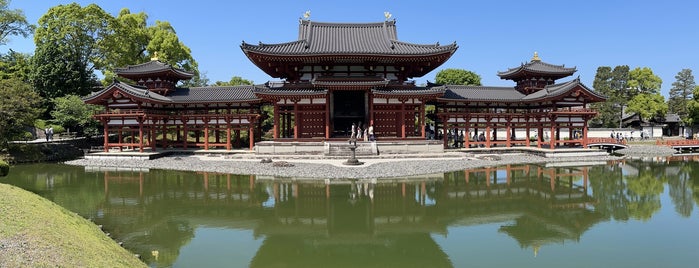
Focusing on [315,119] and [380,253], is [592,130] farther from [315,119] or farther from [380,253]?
[380,253]

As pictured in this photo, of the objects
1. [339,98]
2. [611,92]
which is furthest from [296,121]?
[611,92]

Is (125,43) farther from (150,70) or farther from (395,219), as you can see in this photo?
(395,219)

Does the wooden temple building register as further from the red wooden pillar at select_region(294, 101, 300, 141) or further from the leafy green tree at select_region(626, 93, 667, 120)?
the leafy green tree at select_region(626, 93, 667, 120)

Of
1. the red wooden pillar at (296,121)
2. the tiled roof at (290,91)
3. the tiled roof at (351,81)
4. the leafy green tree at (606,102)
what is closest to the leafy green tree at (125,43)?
the tiled roof at (290,91)

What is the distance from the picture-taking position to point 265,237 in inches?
324

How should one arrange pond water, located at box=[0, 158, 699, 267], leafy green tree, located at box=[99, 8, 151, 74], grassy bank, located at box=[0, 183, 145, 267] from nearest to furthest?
grassy bank, located at box=[0, 183, 145, 267], pond water, located at box=[0, 158, 699, 267], leafy green tree, located at box=[99, 8, 151, 74]

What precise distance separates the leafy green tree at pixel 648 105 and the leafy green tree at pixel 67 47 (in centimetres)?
6166

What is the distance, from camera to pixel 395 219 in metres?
9.68

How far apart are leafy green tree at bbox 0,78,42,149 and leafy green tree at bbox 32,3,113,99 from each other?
9865 mm

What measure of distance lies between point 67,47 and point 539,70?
39278 millimetres

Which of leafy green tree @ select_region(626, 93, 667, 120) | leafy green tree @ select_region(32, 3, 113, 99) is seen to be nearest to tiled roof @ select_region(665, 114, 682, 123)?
leafy green tree @ select_region(626, 93, 667, 120)

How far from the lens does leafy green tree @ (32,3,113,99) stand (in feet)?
105

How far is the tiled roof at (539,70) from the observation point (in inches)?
1133

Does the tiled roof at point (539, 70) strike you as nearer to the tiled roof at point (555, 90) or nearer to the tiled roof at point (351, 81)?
the tiled roof at point (555, 90)
